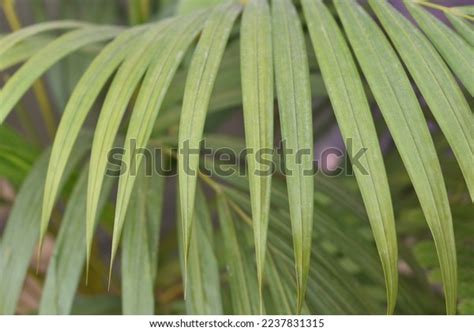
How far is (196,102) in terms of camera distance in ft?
1.15

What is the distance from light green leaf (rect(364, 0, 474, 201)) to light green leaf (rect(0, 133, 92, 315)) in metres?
0.31

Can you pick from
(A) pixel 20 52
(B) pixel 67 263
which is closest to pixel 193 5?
(A) pixel 20 52

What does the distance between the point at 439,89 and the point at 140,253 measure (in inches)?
10.3

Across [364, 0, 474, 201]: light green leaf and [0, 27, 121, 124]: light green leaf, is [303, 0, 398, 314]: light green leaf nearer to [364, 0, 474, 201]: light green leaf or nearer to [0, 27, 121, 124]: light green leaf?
[364, 0, 474, 201]: light green leaf

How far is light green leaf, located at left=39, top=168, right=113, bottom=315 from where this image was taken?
0.47 metres

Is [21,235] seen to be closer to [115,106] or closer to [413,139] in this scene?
[115,106]

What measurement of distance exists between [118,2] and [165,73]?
1.53ft

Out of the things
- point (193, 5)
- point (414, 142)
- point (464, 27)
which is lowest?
point (414, 142)

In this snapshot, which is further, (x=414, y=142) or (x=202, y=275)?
(x=202, y=275)

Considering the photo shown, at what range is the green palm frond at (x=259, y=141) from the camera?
0.33m
